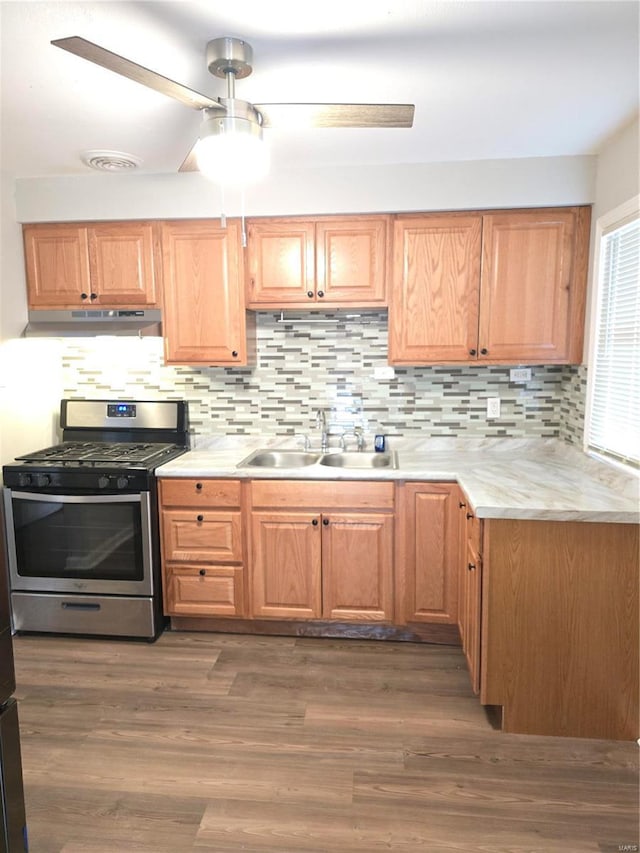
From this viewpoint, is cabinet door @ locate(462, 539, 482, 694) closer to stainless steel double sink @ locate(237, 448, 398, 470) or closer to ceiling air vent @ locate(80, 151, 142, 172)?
stainless steel double sink @ locate(237, 448, 398, 470)

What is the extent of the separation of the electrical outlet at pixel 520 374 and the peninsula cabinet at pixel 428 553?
0.84m

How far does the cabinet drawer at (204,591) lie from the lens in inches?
116

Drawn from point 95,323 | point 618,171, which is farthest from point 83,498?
point 618,171

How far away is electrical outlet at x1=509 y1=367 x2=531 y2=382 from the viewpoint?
315 centimetres

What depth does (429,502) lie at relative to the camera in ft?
9.05

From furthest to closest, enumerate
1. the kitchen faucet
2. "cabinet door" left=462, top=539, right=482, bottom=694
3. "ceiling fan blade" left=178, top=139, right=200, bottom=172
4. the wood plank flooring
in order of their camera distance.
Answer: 1. the kitchen faucet
2. "cabinet door" left=462, top=539, right=482, bottom=694
3. "ceiling fan blade" left=178, top=139, right=200, bottom=172
4. the wood plank flooring

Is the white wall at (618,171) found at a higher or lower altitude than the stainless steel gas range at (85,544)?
higher

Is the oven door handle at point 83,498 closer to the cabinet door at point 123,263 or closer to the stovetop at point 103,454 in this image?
the stovetop at point 103,454

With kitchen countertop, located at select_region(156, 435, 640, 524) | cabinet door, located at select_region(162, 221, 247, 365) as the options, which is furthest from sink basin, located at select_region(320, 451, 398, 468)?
cabinet door, located at select_region(162, 221, 247, 365)

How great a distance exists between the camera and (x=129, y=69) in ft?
4.52

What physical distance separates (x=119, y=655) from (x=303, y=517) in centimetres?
115

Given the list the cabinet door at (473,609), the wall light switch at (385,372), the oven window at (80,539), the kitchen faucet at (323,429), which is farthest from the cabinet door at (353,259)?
the oven window at (80,539)

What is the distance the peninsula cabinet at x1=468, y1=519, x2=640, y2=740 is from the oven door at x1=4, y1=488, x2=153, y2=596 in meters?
1.72

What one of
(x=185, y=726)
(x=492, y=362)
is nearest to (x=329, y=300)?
(x=492, y=362)
